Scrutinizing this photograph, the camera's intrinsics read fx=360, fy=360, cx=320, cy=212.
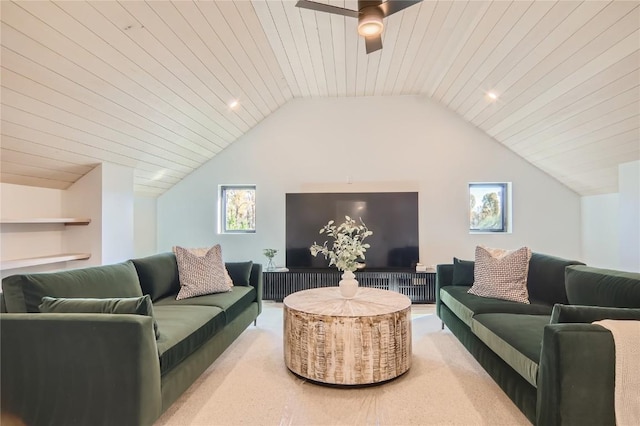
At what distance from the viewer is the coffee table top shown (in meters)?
2.56

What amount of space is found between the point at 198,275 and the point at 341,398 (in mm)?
1754

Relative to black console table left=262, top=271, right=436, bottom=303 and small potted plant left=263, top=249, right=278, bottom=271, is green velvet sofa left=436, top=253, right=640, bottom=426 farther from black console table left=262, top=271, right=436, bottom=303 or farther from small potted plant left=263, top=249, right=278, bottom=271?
small potted plant left=263, top=249, right=278, bottom=271

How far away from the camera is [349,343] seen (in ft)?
7.98

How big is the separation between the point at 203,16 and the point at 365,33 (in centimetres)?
126

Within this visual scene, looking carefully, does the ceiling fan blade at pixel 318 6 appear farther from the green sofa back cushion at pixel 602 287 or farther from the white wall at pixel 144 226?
the white wall at pixel 144 226

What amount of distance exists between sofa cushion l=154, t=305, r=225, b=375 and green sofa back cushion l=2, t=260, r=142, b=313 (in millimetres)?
330

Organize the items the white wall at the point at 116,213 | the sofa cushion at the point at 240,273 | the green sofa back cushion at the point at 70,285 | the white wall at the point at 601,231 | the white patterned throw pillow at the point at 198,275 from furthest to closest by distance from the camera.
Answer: the white wall at the point at 601,231
the white wall at the point at 116,213
the sofa cushion at the point at 240,273
the white patterned throw pillow at the point at 198,275
the green sofa back cushion at the point at 70,285

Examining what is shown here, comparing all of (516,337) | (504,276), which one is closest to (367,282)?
(504,276)

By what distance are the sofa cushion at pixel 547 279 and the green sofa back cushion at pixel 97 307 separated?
309 centimetres

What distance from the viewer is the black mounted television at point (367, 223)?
518cm

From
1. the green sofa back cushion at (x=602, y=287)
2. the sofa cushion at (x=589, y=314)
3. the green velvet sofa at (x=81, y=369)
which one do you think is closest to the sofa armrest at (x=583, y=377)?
the sofa cushion at (x=589, y=314)

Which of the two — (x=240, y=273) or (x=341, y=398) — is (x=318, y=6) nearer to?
(x=341, y=398)

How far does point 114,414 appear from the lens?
68.9 inches

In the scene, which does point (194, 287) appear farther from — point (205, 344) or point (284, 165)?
point (284, 165)
